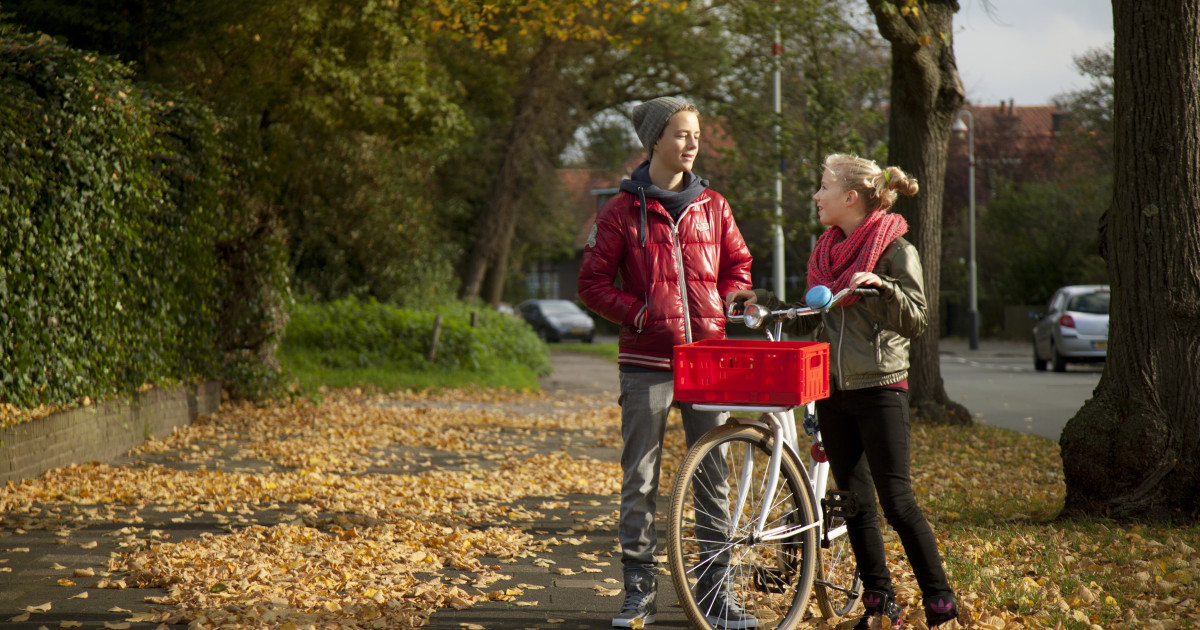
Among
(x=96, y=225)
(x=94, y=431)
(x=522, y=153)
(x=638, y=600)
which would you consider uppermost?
(x=522, y=153)

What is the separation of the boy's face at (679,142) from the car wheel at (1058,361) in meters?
18.2

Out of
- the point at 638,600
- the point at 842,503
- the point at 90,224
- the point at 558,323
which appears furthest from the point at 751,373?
the point at 558,323

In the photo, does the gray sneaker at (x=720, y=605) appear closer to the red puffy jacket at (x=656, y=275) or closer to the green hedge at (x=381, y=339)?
the red puffy jacket at (x=656, y=275)

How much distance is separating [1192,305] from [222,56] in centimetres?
1005

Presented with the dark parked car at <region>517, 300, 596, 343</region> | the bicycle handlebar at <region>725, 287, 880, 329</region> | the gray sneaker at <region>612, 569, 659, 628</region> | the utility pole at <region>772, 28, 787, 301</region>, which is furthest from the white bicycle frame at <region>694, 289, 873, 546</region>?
the dark parked car at <region>517, 300, 596, 343</region>

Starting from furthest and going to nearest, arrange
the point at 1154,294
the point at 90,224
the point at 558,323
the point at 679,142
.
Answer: the point at 558,323, the point at 90,224, the point at 1154,294, the point at 679,142

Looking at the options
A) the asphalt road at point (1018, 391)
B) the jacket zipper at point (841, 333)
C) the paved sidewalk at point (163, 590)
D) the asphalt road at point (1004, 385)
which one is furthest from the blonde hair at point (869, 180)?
the asphalt road at point (1004, 385)

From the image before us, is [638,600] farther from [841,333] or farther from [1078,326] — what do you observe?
[1078,326]

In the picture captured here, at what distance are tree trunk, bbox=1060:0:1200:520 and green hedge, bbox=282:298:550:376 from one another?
13.5 meters

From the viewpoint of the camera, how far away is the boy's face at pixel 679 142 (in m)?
4.28

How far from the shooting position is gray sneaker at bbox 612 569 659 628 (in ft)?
14.1

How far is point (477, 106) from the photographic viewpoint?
27156mm

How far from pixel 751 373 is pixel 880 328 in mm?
643

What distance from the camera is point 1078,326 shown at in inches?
786
